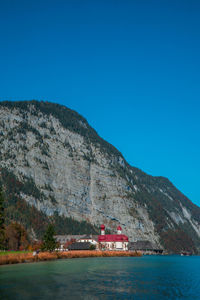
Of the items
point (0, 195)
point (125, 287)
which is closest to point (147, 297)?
point (125, 287)

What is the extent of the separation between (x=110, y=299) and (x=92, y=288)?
7773 mm

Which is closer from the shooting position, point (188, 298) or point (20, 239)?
point (188, 298)

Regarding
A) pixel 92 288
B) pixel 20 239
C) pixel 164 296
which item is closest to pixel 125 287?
pixel 92 288

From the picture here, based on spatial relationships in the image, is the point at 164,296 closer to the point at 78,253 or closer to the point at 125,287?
the point at 125,287

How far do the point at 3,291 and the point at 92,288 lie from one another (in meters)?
10.2

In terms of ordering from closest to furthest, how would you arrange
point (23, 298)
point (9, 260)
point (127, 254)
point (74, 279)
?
point (23, 298) → point (74, 279) → point (9, 260) → point (127, 254)

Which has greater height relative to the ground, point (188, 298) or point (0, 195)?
point (0, 195)

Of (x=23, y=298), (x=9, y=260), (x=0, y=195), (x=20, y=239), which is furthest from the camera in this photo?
(x=20, y=239)

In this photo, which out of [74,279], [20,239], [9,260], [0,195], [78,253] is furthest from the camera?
[20,239]

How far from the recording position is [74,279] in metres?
52.6

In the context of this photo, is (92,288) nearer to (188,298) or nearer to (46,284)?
(46,284)

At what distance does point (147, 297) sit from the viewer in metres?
38.3

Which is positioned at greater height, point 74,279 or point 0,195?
point 0,195

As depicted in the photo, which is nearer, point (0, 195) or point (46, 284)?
point (46, 284)
